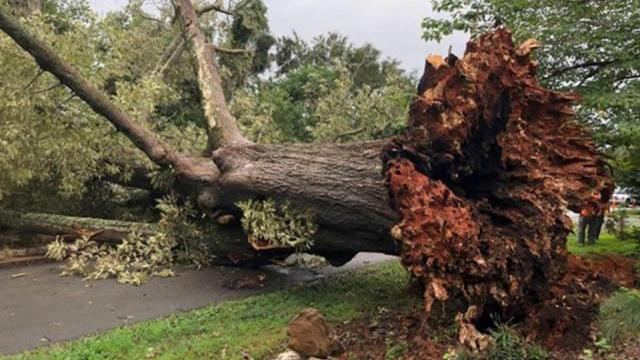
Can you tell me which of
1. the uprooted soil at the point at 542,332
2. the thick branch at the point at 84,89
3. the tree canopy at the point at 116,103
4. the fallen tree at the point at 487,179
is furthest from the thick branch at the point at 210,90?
the uprooted soil at the point at 542,332

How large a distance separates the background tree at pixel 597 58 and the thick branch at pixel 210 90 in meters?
3.81

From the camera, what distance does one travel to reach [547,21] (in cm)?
702

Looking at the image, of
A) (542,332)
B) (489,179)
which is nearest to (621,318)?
(542,332)

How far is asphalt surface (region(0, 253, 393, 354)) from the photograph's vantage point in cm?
553

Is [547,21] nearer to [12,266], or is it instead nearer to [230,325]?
[230,325]

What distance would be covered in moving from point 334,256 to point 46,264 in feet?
16.5

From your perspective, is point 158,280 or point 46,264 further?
point 46,264

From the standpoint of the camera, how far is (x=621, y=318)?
12.6ft

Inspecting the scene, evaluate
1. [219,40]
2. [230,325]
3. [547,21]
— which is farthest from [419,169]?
[219,40]

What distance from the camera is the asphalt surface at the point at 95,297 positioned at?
5530 mm

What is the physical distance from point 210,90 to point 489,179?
522 centimetres

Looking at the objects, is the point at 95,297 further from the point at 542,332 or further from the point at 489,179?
the point at 542,332

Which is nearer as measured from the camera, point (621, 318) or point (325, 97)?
point (621, 318)

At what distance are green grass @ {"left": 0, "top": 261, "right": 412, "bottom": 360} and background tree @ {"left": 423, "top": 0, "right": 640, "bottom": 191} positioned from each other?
286cm
